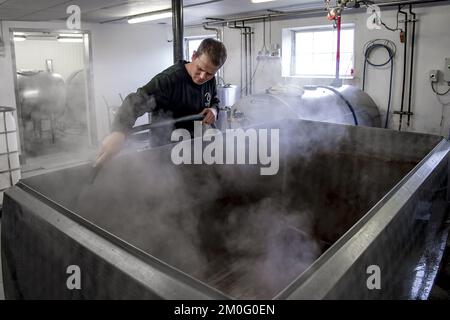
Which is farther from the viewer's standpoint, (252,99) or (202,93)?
(252,99)

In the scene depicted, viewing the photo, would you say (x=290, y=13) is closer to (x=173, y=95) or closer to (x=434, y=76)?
(x=434, y=76)

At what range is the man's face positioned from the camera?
82.3 inches

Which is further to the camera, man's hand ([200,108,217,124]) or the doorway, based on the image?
the doorway

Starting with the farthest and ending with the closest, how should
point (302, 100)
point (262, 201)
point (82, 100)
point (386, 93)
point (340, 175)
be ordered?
point (82, 100) → point (386, 93) → point (302, 100) → point (262, 201) → point (340, 175)

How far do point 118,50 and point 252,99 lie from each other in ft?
12.4

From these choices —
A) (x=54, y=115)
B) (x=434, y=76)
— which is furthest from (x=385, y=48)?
(x=54, y=115)

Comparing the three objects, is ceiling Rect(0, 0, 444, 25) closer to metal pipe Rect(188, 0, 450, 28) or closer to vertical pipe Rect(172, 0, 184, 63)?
metal pipe Rect(188, 0, 450, 28)

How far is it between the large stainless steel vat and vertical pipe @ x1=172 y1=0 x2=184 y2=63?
0.84 meters

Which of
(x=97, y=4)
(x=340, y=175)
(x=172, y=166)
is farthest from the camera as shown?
(x=97, y=4)

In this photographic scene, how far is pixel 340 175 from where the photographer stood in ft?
7.57

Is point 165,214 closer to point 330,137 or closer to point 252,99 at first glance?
point 330,137

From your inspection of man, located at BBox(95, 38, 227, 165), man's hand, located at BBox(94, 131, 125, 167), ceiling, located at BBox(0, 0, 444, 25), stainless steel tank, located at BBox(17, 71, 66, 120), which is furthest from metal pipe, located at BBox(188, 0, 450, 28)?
man's hand, located at BBox(94, 131, 125, 167)
